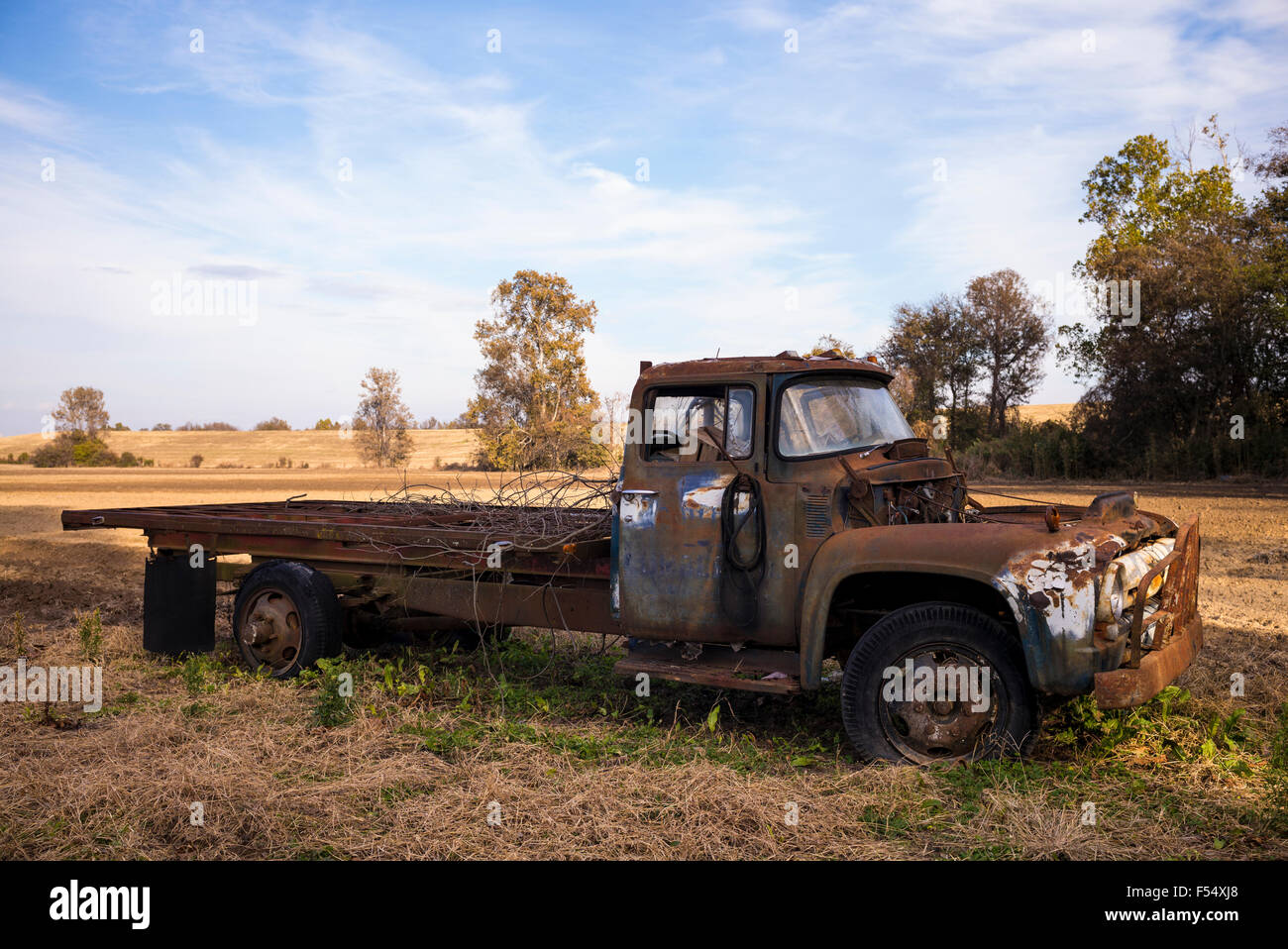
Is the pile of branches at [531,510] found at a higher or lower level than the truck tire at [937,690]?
higher

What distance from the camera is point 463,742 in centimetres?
543

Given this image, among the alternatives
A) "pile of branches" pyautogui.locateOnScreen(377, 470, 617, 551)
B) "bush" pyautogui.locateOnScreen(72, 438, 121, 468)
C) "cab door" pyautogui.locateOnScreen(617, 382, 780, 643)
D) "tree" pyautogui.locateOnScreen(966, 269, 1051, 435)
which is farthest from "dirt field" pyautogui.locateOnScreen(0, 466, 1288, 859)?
"bush" pyautogui.locateOnScreen(72, 438, 121, 468)

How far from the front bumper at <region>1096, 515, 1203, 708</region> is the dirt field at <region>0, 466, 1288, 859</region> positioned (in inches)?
16.4

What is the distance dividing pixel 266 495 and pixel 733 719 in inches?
1002

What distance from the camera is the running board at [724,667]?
515 centimetres

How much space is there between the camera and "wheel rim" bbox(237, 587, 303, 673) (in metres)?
7.07

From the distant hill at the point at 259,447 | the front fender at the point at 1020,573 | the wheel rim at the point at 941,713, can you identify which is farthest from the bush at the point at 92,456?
the wheel rim at the point at 941,713

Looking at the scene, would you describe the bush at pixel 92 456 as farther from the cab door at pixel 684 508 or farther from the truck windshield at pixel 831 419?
the truck windshield at pixel 831 419

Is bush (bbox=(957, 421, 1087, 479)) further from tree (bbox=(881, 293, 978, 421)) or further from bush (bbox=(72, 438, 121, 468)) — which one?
bush (bbox=(72, 438, 121, 468))

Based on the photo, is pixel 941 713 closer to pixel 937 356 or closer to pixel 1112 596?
pixel 1112 596

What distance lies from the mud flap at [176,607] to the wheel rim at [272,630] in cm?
56

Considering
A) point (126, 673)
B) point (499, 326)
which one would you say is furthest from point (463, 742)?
point (499, 326)

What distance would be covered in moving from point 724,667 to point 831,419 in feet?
5.24

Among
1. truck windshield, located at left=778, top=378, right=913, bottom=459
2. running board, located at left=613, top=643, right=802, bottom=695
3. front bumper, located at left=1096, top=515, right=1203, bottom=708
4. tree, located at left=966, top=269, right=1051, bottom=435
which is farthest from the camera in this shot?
tree, located at left=966, top=269, right=1051, bottom=435
